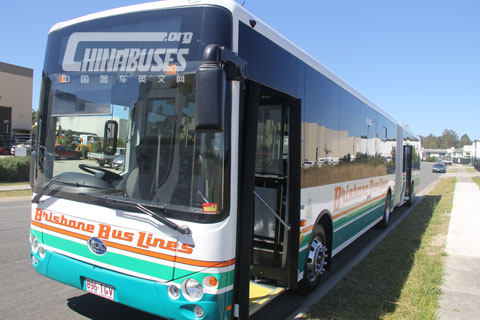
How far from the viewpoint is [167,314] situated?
3.01 m

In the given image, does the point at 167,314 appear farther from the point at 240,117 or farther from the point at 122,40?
the point at 122,40

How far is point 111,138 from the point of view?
11.3 ft

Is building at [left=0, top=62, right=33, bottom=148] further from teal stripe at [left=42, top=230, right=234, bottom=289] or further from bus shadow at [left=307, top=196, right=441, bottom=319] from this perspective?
teal stripe at [left=42, top=230, right=234, bottom=289]

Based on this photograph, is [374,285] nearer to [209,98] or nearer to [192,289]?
[192,289]

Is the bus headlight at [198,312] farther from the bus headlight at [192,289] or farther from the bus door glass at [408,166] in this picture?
the bus door glass at [408,166]

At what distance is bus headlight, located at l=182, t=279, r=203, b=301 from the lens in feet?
9.62

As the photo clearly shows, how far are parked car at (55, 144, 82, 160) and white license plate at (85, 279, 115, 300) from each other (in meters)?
1.20

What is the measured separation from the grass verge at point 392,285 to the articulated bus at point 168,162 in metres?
0.82

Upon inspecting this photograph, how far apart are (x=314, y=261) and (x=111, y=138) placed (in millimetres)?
3154

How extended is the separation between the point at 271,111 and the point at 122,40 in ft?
6.57

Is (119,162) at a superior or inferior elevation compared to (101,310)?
superior

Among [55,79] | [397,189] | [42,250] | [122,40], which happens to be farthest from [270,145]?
[397,189]

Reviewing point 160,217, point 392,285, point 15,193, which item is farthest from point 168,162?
point 15,193

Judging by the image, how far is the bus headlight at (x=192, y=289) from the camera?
2934 millimetres
